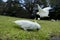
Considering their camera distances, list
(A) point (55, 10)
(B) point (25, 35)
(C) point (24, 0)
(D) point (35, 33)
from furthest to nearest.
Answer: (C) point (24, 0), (A) point (55, 10), (D) point (35, 33), (B) point (25, 35)

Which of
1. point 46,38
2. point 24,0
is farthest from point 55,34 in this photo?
point 24,0

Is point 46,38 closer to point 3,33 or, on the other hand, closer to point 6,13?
point 3,33

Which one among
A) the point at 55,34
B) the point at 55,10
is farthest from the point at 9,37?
the point at 55,10

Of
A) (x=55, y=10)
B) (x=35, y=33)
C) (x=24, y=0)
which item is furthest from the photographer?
(x=24, y=0)

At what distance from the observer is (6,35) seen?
405cm

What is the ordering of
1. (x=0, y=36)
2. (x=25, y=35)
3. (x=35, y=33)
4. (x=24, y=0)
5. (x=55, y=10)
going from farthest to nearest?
(x=24, y=0) → (x=55, y=10) → (x=35, y=33) → (x=25, y=35) → (x=0, y=36)

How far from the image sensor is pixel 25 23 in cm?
473

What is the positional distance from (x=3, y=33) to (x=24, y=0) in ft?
20.1

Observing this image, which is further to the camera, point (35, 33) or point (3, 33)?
point (35, 33)

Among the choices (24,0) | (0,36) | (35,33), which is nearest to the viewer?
(0,36)

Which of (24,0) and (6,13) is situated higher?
(24,0)

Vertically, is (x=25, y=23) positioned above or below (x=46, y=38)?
above

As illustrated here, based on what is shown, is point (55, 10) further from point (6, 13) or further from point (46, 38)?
point (46, 38)

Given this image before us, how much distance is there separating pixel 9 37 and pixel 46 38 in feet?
3.49
